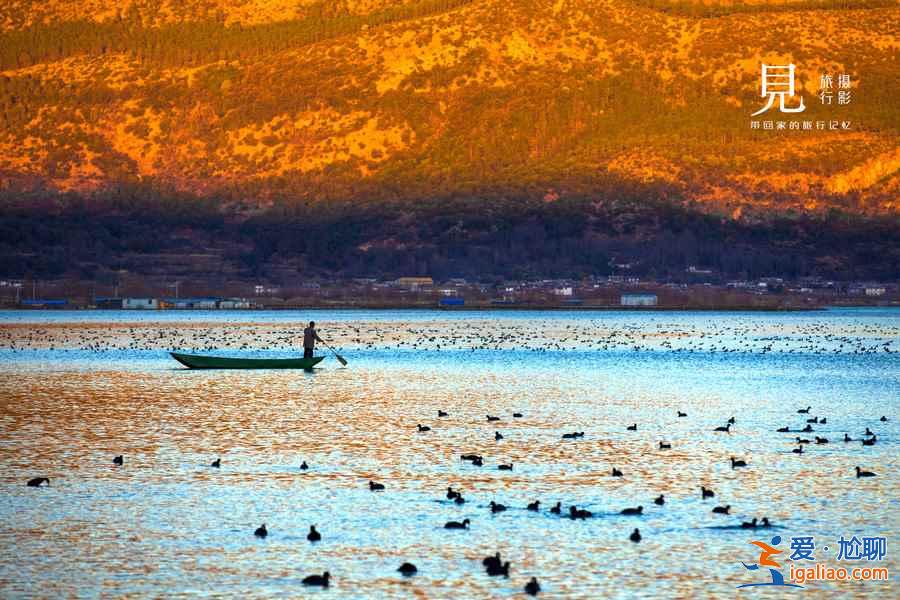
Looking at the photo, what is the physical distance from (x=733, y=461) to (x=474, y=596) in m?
13.4

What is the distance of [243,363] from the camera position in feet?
222

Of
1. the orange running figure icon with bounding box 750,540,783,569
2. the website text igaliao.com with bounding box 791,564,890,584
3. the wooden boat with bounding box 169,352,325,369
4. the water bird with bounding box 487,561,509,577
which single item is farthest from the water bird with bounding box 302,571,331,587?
the wooden boat with bounding box 169,352,325,369

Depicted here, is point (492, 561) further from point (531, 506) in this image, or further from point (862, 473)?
point (862, 473)

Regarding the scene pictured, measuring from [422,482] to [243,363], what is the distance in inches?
1527

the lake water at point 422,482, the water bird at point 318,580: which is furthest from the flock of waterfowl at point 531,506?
the lake water at point 422,482

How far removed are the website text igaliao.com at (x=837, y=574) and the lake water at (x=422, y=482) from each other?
227 mm

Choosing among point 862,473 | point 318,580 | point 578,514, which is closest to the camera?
point 318,580

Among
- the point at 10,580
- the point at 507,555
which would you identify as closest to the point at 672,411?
the point at 507,555

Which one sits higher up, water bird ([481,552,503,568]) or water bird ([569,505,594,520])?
water bird ([569,505,594,520])

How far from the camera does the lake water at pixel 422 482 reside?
2142 centimetres

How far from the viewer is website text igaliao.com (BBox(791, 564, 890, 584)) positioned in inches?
828

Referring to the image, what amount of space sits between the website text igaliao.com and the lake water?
0.74 feet

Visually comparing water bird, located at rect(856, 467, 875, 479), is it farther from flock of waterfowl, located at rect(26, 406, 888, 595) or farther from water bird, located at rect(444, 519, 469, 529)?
water bird, located at rect(444, 519, 469, 529)

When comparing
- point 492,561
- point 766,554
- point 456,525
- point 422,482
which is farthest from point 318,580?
point 422,482
